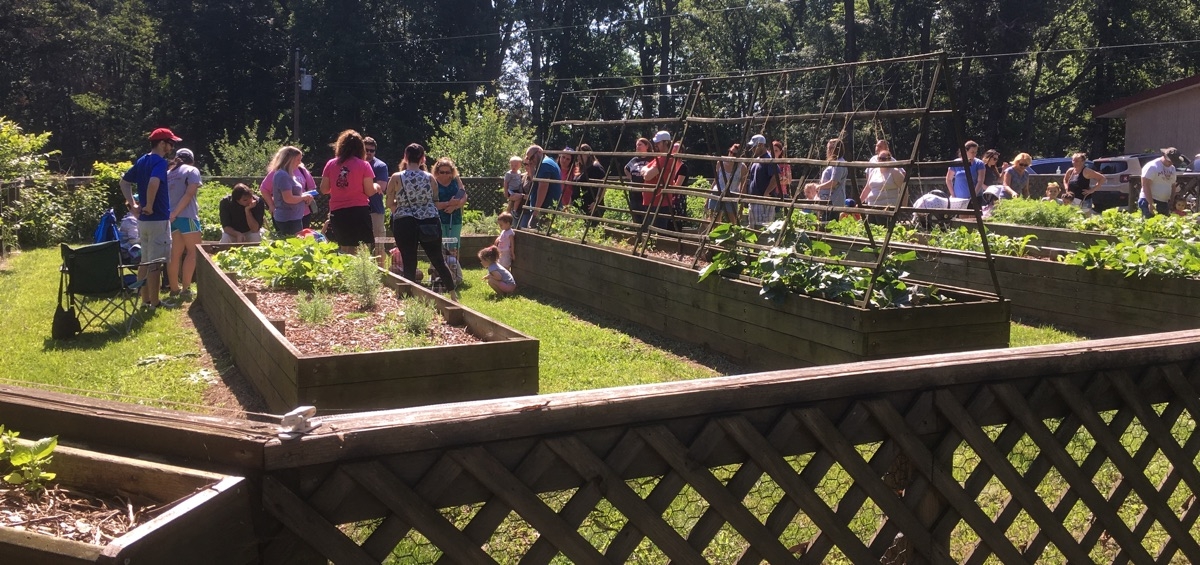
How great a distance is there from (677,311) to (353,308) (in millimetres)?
2847

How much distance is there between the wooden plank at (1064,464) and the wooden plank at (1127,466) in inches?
2.1

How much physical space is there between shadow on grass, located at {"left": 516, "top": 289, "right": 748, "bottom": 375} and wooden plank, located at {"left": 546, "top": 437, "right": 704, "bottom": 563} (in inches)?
213

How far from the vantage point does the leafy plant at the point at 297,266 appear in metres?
8.70

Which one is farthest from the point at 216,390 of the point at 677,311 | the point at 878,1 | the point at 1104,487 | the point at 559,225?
the point at 878,1

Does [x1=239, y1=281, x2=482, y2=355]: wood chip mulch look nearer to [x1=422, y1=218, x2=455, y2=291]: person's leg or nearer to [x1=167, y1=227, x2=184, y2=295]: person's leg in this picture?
[x1=422, y1=218, x2=455, y2=291]: person's leg

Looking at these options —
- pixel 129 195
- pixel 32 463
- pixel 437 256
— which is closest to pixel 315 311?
pixel 437 256

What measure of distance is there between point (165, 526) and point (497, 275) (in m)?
9.93

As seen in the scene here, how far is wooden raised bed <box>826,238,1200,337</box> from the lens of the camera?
8.48 metres

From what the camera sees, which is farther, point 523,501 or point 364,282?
point 364,282

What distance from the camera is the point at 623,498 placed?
230 centimetres

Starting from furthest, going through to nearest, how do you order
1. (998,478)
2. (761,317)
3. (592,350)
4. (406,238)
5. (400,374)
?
(406,238), (592,350), (761,317), (400,374), (998,478)

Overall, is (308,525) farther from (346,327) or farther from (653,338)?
(653,338)

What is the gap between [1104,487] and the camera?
496cm

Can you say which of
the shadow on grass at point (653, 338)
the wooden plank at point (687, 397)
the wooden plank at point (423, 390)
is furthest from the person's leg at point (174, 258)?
the wooden plank at point (687, 397)
